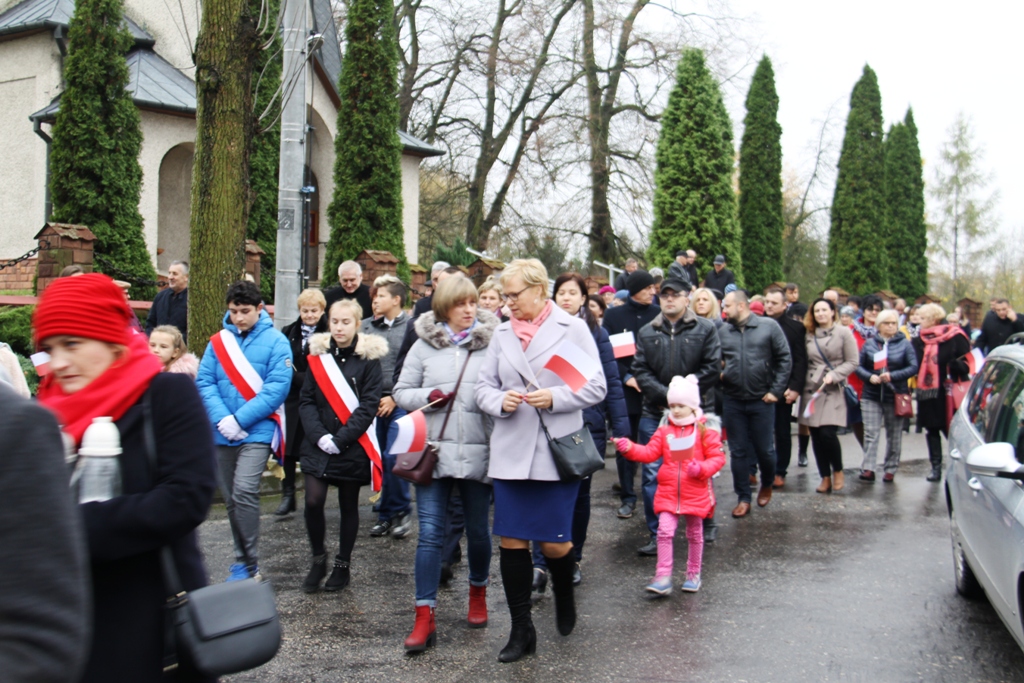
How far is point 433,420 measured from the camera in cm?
526

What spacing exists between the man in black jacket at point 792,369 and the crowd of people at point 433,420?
0.11ft

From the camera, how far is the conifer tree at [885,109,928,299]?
39906 millimetres

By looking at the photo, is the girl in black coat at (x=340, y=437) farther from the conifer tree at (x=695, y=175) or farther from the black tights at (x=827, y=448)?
the conifer tree at (x=695, y=175)

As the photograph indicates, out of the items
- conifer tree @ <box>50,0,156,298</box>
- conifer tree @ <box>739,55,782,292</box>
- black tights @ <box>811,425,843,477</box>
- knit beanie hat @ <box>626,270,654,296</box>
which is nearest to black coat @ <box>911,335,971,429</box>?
black tights @ <box>811,425,843,477</box>

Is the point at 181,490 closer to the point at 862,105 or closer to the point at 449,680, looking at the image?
the point at 449,680

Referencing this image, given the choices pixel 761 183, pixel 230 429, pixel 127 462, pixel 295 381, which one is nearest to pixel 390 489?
pixel 295 381

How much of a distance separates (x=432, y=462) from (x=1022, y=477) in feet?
9.28

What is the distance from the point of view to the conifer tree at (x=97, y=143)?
16.2 meters

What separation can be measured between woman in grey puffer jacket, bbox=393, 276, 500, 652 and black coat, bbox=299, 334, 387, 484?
69 cm

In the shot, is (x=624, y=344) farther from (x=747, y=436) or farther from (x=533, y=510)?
(x=533, y=510)

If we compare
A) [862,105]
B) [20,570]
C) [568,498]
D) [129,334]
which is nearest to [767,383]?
[568,498]

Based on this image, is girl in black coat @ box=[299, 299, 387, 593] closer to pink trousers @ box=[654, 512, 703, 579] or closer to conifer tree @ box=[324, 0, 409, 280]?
pink trousers @ box=[654, 512, 703, 579]

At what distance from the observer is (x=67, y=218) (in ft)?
53.2

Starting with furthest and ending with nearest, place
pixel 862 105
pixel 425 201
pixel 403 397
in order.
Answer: pixel 862 105 → pixel 425 201 → pixel 403 397
